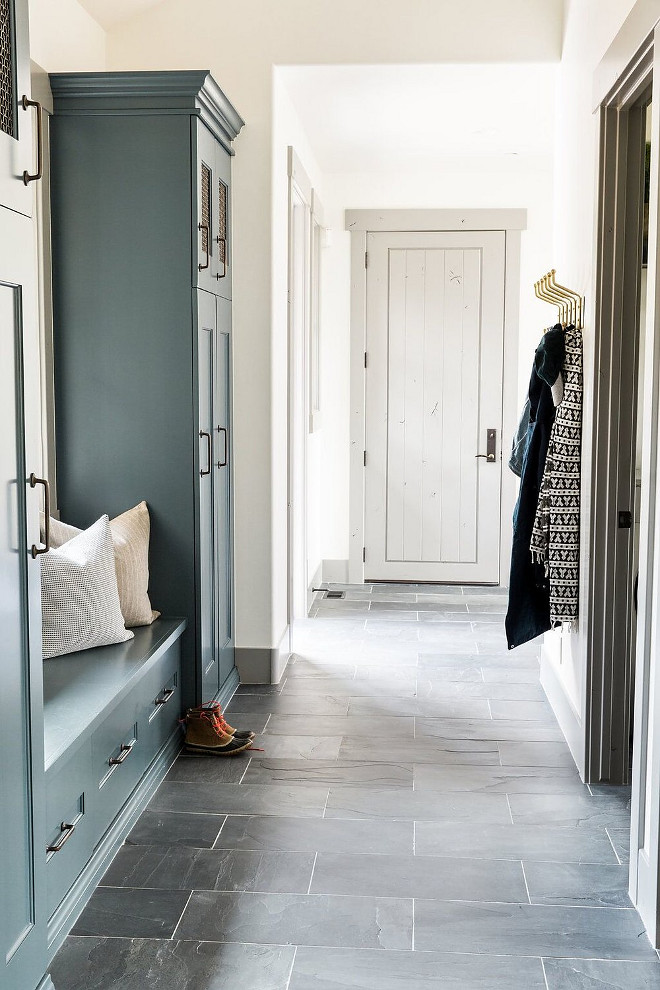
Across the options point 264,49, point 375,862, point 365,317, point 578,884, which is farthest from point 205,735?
point 365,317

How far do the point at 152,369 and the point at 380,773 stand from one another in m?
1.58

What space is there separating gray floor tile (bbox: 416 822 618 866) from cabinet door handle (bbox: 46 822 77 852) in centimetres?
95

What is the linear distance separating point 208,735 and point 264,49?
Result: 2.68 metres

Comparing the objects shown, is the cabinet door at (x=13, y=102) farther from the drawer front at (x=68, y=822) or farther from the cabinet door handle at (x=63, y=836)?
the cabinet door handle at (x=63, y=836)

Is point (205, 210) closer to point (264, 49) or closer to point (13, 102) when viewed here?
point (264, 49)

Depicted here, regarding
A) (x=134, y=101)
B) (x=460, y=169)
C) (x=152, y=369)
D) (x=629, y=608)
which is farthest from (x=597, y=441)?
(x=460, y=169)

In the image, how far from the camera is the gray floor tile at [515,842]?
267 cm

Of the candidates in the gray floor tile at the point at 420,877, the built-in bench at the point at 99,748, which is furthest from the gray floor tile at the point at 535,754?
the built-in bench at the point at 99,748

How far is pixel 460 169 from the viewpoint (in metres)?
5.99

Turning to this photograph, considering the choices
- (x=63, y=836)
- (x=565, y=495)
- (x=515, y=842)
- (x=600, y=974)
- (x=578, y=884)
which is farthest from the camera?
(x=565, y=495)

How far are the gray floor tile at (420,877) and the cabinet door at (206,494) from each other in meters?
1.11

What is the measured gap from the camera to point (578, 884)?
2.51 meters

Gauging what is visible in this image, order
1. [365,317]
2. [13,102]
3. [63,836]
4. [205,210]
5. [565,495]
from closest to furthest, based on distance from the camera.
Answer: [13,102]
[63,836]
[565,495]
[205,210]
[365,317]

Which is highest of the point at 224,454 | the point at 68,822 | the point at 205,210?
the point at 205,210
